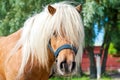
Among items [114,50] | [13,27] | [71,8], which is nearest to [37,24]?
[71,8]

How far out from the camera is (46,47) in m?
4.36

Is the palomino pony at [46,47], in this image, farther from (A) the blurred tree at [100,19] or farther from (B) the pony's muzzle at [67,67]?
(A) the blurred tree at [100,19]

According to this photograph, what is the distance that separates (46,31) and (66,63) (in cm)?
54

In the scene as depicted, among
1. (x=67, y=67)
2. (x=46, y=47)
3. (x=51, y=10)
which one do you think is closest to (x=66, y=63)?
(x=67, y=67)

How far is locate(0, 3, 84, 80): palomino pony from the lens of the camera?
4.09 meters

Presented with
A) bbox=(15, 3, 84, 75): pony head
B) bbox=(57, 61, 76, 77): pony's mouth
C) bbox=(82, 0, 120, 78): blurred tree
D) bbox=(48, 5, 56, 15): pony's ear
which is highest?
bbox=(48, 5, 56, 15): pony's ear

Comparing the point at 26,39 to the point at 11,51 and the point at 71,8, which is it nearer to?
the point at 11,51

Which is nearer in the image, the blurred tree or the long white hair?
the long white hair

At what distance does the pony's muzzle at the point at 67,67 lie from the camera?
13.0 ft

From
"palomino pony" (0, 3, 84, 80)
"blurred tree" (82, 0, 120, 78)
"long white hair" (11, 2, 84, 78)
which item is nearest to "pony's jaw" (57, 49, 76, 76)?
"palomino pony" (0, 3, 84, 80)

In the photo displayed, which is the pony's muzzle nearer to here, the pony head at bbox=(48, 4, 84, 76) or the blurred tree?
the pony head at bbox=(48, 4, 84, 76)

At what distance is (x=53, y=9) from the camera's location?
4.35m

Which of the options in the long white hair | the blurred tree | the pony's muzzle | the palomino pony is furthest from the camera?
the blurred tree

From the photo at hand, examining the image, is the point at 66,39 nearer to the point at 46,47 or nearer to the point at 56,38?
the point at 56,38
